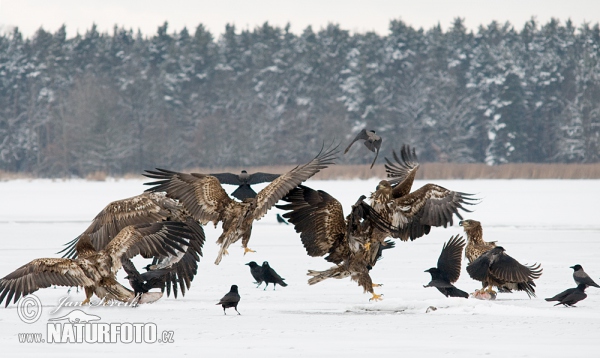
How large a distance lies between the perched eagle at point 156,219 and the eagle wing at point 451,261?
7.70 feet

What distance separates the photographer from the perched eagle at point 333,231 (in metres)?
8.66

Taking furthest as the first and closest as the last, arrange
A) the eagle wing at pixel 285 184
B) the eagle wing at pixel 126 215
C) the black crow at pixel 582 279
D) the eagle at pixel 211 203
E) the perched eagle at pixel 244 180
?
the perched eagle at pixel 244 180, the eagle wing at pixel 126 215, the black crow at pixel 582 279, the eagle at pixel 211 203, the eagle wing at pixel 285 184

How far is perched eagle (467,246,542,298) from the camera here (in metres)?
9.00

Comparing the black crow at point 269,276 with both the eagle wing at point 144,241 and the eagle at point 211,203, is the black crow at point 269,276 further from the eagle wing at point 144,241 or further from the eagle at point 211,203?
the eagle wing at point 144,241

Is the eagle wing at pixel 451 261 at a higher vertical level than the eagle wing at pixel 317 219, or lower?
lower

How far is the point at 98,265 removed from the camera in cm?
807

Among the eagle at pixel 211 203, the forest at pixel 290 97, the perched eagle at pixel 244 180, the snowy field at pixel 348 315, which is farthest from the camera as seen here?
the forest at pixel 290 97

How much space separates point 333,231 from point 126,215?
2.04m

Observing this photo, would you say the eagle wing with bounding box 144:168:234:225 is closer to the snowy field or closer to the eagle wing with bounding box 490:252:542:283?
the snowy field

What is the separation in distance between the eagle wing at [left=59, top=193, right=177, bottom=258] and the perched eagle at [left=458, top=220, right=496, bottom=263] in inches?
118

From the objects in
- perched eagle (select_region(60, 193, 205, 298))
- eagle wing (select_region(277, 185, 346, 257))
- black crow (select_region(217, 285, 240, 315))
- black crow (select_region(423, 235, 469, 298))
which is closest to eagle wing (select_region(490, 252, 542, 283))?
black crow (select_region(423, 235, 469, 298))

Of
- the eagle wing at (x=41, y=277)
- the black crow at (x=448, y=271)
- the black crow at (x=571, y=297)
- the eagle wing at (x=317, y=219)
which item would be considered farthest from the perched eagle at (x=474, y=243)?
the eagle wing at (x=41, y=277)

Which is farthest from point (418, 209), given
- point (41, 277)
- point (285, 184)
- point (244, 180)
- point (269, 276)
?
point (41, 277)

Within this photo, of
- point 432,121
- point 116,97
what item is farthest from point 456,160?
point 116,97
